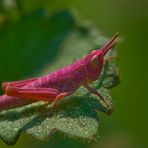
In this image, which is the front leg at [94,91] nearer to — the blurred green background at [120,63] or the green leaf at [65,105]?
the green leaf at [65,105]

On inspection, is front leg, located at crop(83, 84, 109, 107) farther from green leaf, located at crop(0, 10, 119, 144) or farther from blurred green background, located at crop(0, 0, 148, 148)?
blurred green background, located at crop(0, 0, 148, 148)

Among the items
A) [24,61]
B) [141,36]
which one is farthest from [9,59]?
[141,36]

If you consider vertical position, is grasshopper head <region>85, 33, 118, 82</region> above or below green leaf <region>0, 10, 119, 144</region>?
above

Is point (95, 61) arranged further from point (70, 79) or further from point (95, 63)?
point (70, 79)

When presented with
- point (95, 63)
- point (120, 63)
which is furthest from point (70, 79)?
point (120, 63)

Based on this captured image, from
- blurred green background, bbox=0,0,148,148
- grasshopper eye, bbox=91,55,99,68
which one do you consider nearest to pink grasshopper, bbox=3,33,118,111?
grasshopper eye, bbox=91,55,99,68
